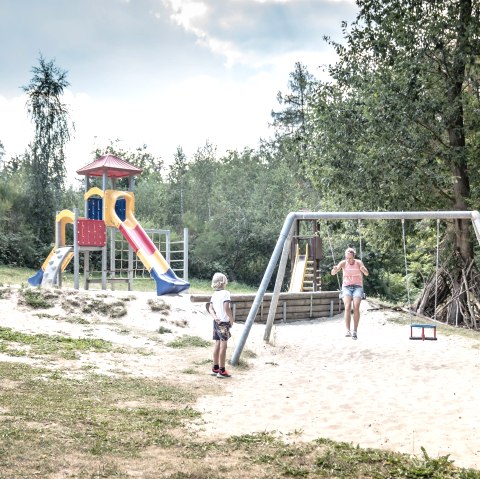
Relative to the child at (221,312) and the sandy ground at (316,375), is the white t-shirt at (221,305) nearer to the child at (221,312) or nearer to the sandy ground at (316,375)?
the child at (221,312)

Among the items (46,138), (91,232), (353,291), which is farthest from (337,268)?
(46,138)

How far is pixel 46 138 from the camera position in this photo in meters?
29.8

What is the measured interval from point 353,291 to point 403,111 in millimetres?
5756

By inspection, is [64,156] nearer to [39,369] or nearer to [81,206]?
[81,206]

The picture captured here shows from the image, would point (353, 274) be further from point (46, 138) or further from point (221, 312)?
point (46, 138)

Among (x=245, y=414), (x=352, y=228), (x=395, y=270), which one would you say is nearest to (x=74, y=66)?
(x=352, y=228)

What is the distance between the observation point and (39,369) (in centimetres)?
787

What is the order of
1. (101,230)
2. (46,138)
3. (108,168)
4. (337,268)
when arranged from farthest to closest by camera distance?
(46,138) < (108,168) < (101,230) < (337,268)

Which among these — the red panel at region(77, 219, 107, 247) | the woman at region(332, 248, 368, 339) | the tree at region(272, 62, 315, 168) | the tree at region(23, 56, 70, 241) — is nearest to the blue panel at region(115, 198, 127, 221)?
the red panel at region(77, 219, 107, 247)

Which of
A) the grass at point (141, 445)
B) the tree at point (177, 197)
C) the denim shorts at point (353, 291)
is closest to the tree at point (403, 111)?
the denim shorts at point (353, 291)

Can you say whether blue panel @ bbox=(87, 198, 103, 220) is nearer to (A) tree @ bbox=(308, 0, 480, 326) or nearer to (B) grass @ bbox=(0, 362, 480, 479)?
(A) tree @ bbox=(308, 0, 480, 326)

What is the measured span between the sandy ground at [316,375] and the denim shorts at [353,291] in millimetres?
918

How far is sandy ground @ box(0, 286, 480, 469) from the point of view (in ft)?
19.5

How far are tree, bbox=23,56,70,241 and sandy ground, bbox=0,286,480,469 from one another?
1773 centimetres
